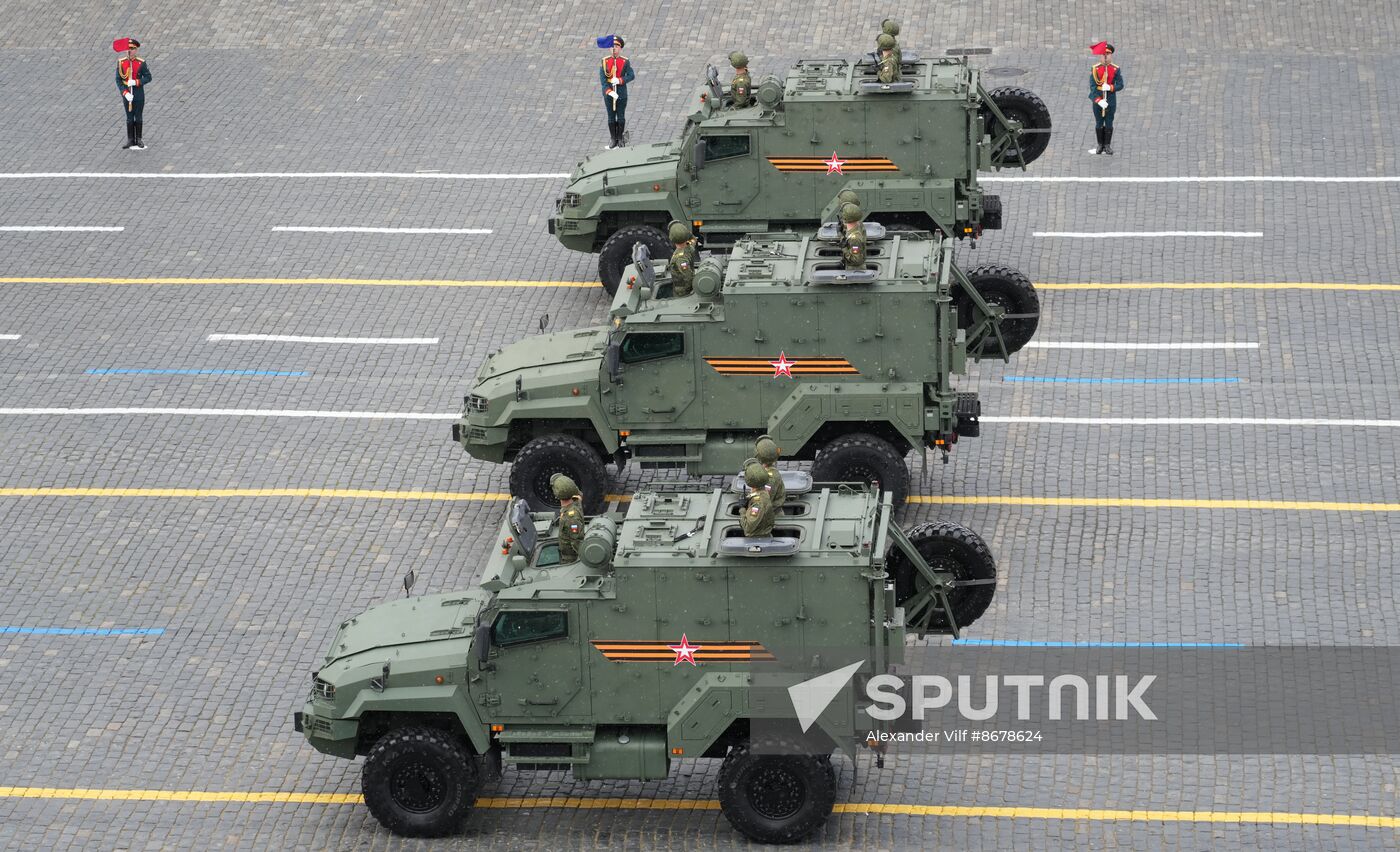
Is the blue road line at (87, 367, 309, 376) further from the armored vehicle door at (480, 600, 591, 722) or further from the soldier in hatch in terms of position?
the armored vehicle door at (480, 600, 591, 722)

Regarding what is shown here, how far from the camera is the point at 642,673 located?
21.3m

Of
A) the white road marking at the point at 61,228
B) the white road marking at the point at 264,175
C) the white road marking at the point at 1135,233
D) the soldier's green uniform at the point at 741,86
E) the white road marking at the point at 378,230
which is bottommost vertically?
the white road marking at the point at 1135,233

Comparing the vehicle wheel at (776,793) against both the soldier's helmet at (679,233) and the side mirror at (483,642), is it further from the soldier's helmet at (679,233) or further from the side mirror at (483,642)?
the soldier's helmet at (679,233)

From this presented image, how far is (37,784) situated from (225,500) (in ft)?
20.2

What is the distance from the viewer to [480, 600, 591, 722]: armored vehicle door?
69.6 ft

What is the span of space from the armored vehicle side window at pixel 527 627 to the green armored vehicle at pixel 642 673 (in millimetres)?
18

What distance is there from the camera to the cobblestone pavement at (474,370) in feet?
73.3

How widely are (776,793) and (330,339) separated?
44.5 ft

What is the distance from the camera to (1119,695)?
2355cm

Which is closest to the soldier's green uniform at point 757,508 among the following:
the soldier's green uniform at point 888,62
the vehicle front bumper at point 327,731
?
the vehicle front bumper at point 327,731

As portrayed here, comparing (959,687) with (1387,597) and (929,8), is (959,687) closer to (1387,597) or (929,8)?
(1387,597)

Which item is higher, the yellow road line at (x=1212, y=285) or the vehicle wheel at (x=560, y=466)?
the yellow road line at (x=1212, y=285)

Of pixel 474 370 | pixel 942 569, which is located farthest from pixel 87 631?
pixel 942 569

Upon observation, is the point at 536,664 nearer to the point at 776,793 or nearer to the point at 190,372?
the point at 776,793
